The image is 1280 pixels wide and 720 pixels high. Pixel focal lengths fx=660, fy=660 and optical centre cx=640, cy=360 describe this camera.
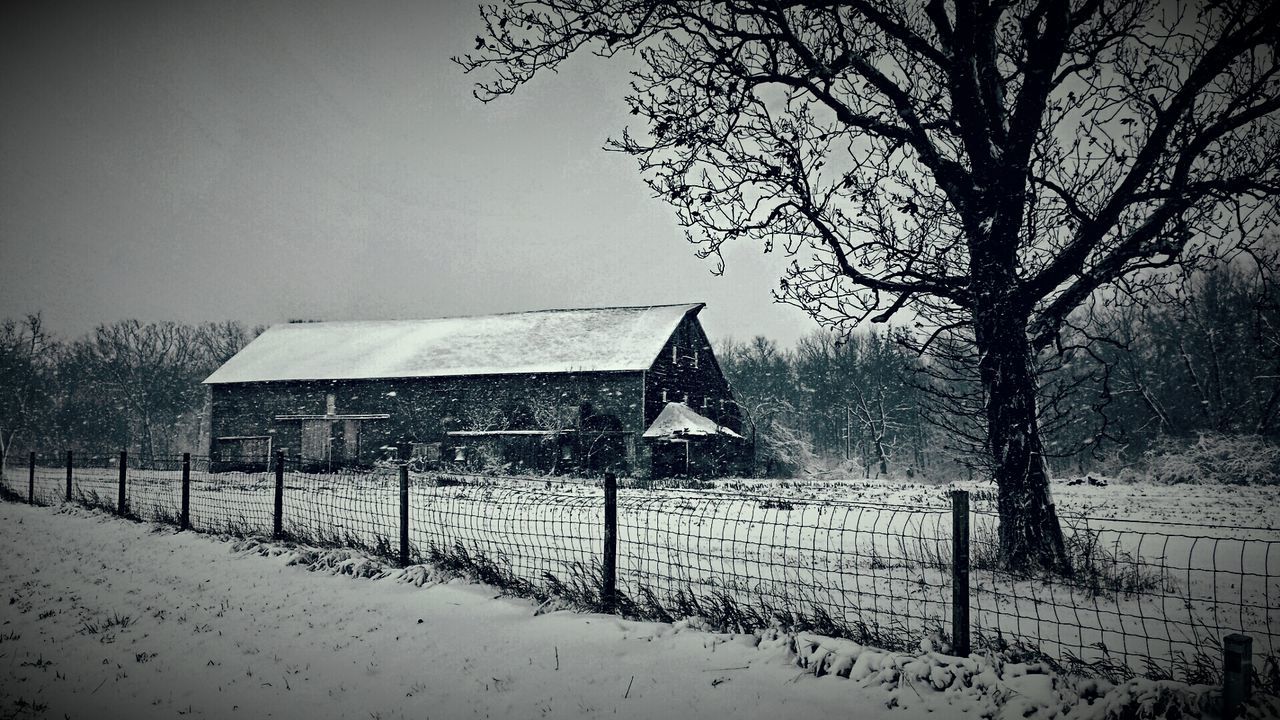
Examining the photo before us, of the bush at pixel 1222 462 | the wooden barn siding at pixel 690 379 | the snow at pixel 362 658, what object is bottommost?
the bush at pixel 1222 462

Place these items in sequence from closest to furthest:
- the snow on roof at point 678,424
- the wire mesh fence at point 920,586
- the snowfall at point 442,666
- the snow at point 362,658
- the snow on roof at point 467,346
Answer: the snowfall at point 442,666, the snow at point 362,658, the wire mesh fence at point 920,586, the snow on roof at point 678,424, the snow on roof at point 467,346

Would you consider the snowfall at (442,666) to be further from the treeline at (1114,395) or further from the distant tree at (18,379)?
the distant tree at (18,379)

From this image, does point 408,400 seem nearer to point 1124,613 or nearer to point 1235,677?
point 1124,613

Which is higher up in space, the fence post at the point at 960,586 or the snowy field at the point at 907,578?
the fence post at the point at 960,586

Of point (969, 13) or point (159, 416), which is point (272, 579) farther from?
point (159, 416)

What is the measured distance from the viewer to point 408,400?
30.8 meters

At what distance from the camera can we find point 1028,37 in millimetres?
8000

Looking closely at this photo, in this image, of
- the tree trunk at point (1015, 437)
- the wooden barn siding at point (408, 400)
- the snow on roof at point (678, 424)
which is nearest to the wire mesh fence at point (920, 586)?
the tree trunk at point (1015, 437)

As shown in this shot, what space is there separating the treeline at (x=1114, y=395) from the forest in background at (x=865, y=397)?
0.13 metres

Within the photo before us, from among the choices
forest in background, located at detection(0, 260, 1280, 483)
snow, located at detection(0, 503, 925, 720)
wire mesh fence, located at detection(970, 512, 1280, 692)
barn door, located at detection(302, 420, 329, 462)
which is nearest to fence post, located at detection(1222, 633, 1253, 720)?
wire mesh fence, located at detection(970, 512, 1280, 692)

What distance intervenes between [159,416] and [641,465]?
5364cm

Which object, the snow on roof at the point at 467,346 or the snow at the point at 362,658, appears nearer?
the snow at the point at 362,658

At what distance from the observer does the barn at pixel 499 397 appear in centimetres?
2777

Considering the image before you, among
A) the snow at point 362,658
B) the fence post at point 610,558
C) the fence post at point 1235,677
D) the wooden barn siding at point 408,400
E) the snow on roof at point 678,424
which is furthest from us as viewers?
the wooden barn siding at point 408,400
